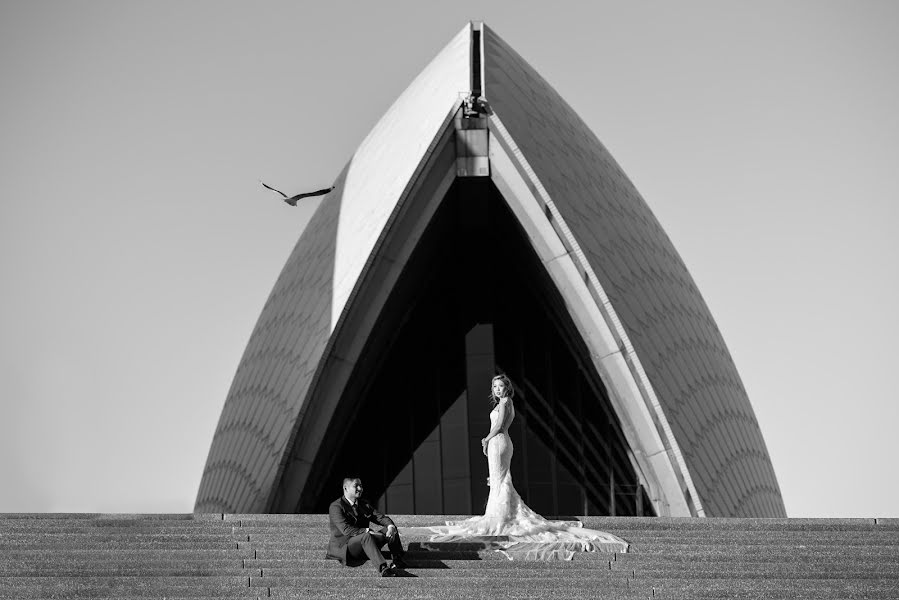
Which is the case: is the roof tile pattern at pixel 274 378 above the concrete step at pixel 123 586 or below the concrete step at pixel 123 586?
above

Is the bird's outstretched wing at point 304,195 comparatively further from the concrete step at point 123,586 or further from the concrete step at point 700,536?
the concrete step at point 123,586

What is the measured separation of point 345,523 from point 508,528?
1610 mm

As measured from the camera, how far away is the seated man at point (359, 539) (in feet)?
41.2

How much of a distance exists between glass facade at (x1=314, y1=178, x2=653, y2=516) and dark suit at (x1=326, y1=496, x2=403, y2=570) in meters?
7.90

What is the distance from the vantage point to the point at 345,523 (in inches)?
499

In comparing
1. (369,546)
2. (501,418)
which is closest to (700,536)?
(501,418)

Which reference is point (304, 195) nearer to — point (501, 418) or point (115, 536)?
point (501, 418)

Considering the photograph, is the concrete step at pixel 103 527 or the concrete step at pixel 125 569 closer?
the concrete step at pixel 125 569

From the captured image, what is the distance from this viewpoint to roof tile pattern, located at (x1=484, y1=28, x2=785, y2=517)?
67.1 feet

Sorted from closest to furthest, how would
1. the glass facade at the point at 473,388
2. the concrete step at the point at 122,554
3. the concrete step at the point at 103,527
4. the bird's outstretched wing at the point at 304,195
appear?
the concrete step at the point at 122,554
the concrete step at the point at 103,527
the glass facade at the point at 473,388
the bird's outstretched wing at the point at 304,195

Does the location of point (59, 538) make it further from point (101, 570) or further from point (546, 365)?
point (546, 365)

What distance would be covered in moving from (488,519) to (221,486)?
30.6 feet

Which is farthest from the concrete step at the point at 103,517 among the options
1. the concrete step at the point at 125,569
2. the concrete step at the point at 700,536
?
the concrete step at the point at 125,569

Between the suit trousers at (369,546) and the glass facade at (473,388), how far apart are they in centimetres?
806
